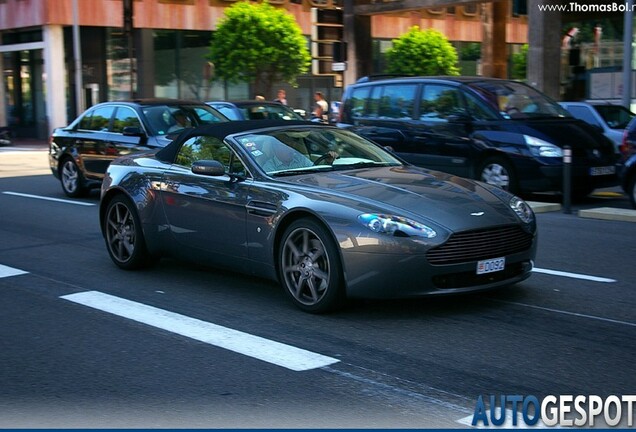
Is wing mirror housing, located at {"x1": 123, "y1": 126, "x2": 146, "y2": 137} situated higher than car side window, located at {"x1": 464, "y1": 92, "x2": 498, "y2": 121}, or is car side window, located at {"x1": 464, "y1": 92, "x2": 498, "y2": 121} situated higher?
car side window, located at {"x1": 464, "y1": 92, "x2": 498, "y2": 121}

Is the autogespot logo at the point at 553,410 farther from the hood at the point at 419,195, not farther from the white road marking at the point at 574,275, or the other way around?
the white road marking at the point at 574,275

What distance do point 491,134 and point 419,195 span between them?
718 cm

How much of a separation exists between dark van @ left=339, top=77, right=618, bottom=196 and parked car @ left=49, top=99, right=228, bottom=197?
9.94 feet

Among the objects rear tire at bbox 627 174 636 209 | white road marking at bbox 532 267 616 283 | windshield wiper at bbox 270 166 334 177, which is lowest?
white road marking at bbox 532 267 616 283

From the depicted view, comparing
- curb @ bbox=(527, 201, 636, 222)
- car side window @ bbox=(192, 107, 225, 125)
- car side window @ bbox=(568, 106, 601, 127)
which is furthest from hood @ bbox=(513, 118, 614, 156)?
car side window @ bbox=(192, 107, 225, 125)

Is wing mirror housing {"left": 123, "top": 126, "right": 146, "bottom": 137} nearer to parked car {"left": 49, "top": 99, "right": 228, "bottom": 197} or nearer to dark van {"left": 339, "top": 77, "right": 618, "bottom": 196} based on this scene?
parked car {"left": 49, "top": 99, "right": 228, "bottom": 197}

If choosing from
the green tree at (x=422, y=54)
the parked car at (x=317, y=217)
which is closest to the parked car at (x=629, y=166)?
the parked car at (x=317, y=217)

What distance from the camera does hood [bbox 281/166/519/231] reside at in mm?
6172

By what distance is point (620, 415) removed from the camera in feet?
14.2

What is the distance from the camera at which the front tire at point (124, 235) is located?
27.0 feet

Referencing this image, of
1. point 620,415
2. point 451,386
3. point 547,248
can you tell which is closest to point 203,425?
point 451,386

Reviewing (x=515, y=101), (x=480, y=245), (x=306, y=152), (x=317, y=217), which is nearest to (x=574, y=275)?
(x=480, y=245)

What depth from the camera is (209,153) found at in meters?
7.64

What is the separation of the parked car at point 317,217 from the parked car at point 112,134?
520cm
